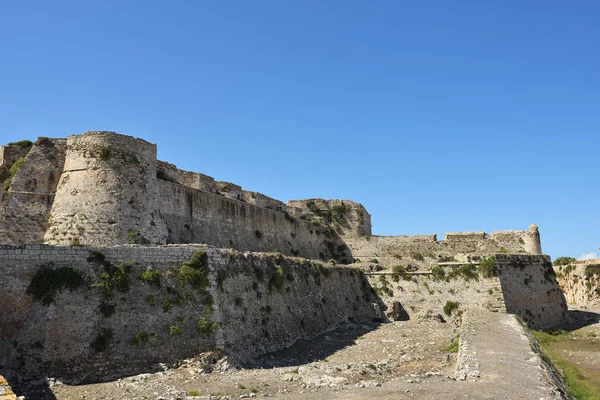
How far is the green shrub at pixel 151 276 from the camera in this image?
55.7 ft

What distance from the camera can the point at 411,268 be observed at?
33.7 meters

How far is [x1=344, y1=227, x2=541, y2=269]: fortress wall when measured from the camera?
3753 cm

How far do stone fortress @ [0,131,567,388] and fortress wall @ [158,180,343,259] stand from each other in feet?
0.30

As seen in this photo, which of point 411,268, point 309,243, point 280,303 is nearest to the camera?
point 280,303

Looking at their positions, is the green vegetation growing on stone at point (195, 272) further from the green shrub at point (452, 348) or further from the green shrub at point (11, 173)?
the green shrub at point (452, 348)

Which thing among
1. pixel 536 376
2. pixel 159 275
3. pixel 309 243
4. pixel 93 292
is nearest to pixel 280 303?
pixel 159 275

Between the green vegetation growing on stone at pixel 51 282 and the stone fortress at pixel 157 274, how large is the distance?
8 centimetres

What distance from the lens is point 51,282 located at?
15516 millimetres

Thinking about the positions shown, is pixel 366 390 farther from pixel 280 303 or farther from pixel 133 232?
pixel 133 232

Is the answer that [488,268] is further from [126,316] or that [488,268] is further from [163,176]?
[126,316]

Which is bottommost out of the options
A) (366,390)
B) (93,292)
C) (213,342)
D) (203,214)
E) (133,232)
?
(366,390)

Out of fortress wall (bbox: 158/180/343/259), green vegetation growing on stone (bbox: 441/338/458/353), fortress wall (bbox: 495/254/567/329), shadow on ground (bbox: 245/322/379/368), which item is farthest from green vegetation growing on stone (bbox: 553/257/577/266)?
green vegetation growing on stone (bbox: 441/338/458/353)

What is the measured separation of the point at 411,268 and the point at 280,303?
14.1m

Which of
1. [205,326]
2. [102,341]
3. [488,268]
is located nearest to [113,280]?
[102,341]
